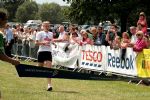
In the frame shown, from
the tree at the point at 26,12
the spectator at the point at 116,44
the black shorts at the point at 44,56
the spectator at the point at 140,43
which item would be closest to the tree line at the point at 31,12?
the tree at the point at 26,12

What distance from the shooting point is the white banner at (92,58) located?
54.9 ft

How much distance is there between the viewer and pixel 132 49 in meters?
15.0

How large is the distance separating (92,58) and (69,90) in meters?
4.31

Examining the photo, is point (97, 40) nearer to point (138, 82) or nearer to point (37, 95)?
point (138, 82)

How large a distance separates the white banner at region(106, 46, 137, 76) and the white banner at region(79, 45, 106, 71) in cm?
38

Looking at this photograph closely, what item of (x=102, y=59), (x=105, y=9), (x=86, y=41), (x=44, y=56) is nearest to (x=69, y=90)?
(x=44, y=56)

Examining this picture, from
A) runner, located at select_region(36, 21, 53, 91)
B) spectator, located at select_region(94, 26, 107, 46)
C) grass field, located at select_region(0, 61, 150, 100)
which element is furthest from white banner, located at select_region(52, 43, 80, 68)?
runner, located at select_region(36, 21, 53, 91)

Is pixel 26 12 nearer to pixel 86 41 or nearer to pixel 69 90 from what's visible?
pixel 86 41

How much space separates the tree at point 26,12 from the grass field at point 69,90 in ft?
423

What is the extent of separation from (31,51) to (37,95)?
11.6m

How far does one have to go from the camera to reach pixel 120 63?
15.7m

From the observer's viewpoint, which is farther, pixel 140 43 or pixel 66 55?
pixel 66 55

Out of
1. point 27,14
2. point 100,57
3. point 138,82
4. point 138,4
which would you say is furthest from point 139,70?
point 27,14

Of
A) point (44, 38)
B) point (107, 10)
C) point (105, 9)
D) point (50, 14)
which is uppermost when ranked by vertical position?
point (44, 38)
